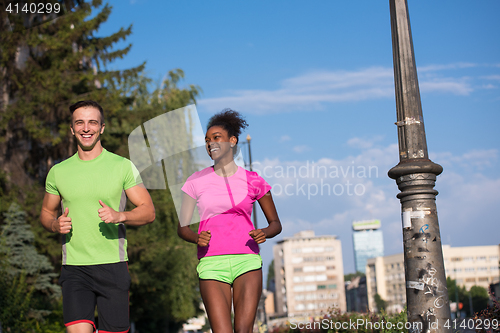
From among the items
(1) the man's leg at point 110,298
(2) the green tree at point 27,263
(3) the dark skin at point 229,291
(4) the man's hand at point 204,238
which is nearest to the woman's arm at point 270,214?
(3) the dark skin at point 229,291

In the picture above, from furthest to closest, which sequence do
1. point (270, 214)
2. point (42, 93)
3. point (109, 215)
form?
point (42, 93)
point (270, 214)
point (109, 215)

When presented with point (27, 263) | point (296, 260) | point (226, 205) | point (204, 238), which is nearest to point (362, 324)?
point (226, 205)

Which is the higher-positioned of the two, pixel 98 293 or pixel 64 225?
pixel 64 225

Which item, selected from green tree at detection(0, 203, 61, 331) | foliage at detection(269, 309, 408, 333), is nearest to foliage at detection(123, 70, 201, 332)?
green tree at detection(0, 203, 61, 331)

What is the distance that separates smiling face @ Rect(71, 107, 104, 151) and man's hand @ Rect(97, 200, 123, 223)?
70 cm

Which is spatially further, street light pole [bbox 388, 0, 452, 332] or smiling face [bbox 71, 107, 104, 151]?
street light pole [bbox 388, 0, 452, 332]

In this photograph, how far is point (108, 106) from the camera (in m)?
21.6

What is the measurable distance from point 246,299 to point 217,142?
139 cm

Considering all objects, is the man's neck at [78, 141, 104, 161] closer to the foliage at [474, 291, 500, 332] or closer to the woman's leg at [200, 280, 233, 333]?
the woman's leg at [200, 280, 233, 333]

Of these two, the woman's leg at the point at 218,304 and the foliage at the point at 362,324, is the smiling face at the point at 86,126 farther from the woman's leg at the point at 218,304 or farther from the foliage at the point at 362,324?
the foliage at the point at 362,324

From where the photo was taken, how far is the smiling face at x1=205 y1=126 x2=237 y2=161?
491 cm

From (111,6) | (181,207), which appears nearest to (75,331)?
(181,207)

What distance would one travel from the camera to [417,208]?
557 centimetres

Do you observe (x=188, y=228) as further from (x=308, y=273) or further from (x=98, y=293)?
(x=308, y=273)
